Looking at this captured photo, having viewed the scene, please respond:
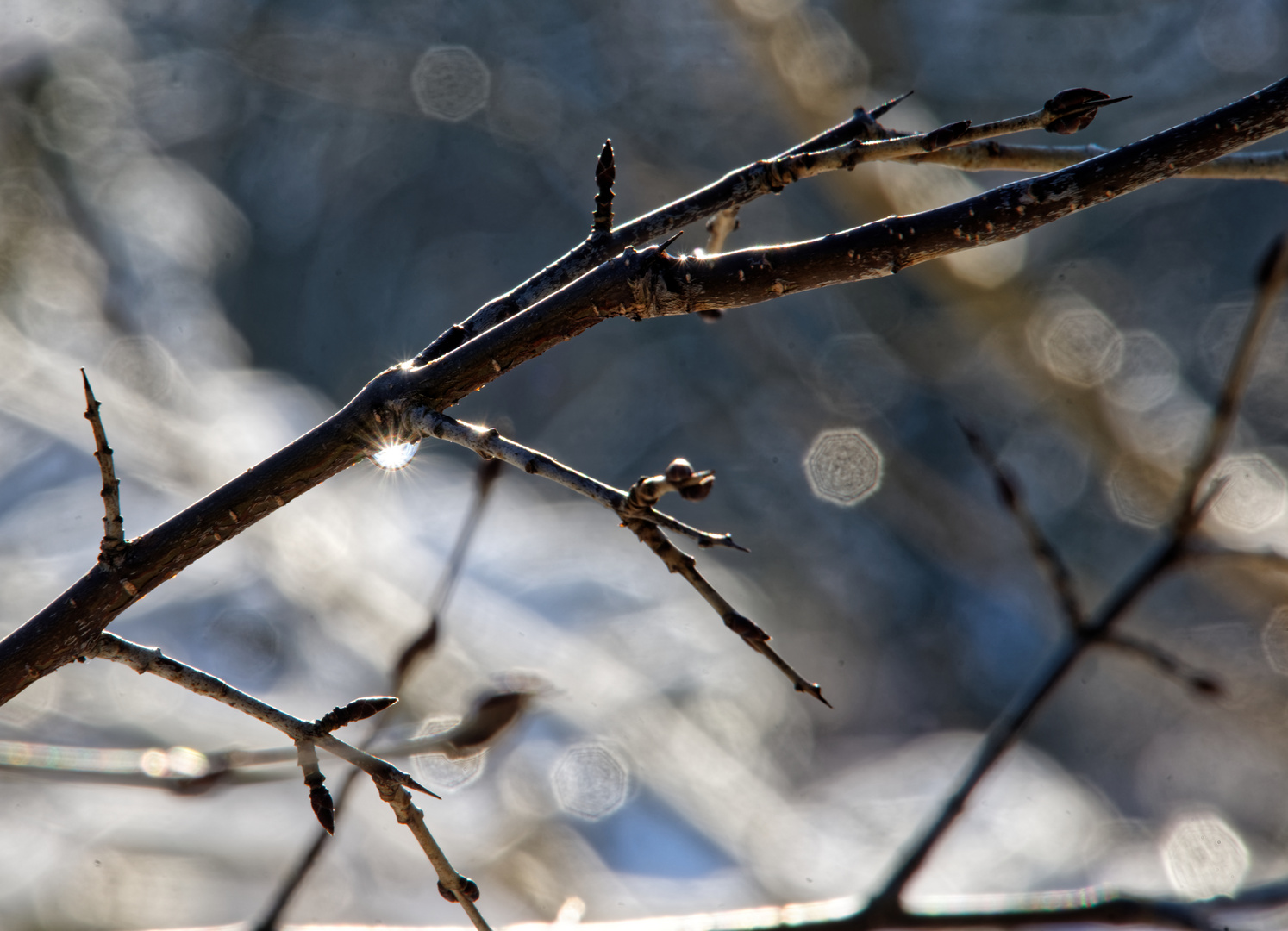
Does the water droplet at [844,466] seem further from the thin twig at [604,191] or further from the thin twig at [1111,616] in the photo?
the thin twig at [604,191]

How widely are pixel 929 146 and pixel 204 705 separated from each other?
5.97 feet

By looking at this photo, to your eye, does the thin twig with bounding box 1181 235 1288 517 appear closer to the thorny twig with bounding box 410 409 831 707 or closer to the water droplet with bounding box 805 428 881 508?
the thorny twig with bounding box 410 409 831 707

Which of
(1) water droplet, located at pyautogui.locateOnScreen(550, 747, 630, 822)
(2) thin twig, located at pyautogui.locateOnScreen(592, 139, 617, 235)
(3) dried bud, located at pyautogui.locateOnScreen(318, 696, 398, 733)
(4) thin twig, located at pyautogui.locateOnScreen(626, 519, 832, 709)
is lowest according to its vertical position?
(4) thin twig, located at pyautogui.locateOnScreen(626, 519, 832, 709)

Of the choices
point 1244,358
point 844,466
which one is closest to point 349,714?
point 1244,358

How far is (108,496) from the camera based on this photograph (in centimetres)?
43

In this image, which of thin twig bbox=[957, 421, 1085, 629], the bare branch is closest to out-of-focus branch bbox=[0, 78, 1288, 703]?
the bare branch

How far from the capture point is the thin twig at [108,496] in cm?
41

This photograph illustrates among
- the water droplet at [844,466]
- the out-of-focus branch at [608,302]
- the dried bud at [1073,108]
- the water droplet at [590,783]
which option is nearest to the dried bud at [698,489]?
the out-of-focus branch at [608,302]

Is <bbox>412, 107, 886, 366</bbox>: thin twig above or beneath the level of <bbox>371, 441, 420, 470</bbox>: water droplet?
above

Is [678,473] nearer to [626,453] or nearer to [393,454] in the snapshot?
[393,454]

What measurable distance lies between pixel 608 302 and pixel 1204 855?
268cm

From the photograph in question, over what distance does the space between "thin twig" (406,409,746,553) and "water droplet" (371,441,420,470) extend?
3 cm

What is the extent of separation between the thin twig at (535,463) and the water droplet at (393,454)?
3cm

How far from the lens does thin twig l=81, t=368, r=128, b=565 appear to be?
411 mm
